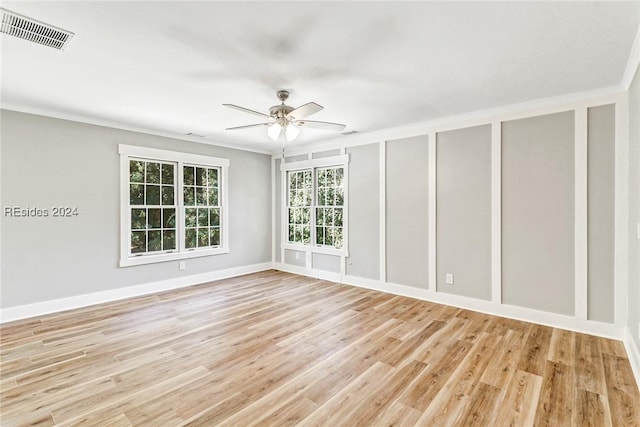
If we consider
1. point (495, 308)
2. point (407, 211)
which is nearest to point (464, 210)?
point (407, 211)

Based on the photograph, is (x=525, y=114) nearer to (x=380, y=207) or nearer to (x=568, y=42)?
(x=568, y=42)

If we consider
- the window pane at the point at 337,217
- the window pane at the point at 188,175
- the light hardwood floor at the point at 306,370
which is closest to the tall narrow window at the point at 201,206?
the window pane at the point at 188,175

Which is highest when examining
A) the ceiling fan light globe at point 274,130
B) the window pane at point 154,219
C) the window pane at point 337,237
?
the ceiling fan light globe at point 274,130

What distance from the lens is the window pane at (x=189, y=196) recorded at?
214 inches

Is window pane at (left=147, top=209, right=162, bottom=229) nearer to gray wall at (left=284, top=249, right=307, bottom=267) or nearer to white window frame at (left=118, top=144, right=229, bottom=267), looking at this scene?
white window frame at (left=118, top=144, right=229, bottom=267)

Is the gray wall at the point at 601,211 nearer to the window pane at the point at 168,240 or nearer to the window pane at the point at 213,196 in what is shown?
the window pane at the point at 213,196

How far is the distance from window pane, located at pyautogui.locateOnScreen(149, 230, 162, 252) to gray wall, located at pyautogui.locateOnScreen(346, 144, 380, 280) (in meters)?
3.22

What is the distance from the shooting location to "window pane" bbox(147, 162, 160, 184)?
16.4ft

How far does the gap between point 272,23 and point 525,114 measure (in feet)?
10.6

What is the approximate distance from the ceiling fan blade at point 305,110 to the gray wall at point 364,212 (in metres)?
2.21

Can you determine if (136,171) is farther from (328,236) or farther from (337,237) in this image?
(337,237)

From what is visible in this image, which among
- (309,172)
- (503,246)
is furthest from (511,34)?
(309,172)

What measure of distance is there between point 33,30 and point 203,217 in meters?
3.77

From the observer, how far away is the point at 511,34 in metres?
2.23
